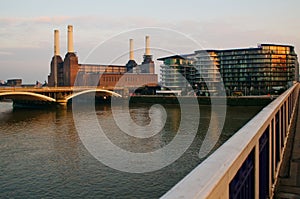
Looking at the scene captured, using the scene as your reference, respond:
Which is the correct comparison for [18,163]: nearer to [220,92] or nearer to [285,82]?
[220,92]

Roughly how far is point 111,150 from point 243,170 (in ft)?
24.8

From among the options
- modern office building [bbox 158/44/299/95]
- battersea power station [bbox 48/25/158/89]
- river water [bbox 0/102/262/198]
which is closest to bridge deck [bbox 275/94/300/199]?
river water [bbox 0/102/262/198]

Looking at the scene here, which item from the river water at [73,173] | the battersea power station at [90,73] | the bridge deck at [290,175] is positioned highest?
the battersea power station at [90,73]

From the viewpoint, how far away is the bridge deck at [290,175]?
284 centimetres

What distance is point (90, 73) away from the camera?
46.9 m

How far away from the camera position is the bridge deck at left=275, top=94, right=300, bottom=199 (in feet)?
9.31

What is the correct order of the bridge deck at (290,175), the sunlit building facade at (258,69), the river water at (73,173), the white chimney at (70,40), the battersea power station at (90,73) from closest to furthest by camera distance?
1. the bridge deck at (290,175)
2. the river water at (73,173)
3. the sunlit building facade at (258,69)
4. the white chimney at (70,40)
5. the battersea power station at (90,73)

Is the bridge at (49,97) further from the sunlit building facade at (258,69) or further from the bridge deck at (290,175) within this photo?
the bridge deck at (290,175)

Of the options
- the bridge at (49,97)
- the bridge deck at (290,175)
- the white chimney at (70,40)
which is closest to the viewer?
the bridge deck at (290,175)

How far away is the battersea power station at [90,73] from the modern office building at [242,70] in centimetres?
800

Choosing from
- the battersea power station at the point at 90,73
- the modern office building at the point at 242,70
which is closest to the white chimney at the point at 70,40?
the battersea power station at the point at 90,73

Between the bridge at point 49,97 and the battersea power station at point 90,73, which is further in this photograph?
the battersea power station at point 90,73

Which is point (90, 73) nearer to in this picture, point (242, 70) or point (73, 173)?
point (242, 70)

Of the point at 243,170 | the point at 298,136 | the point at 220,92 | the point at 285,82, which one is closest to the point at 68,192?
the point at 298,136
